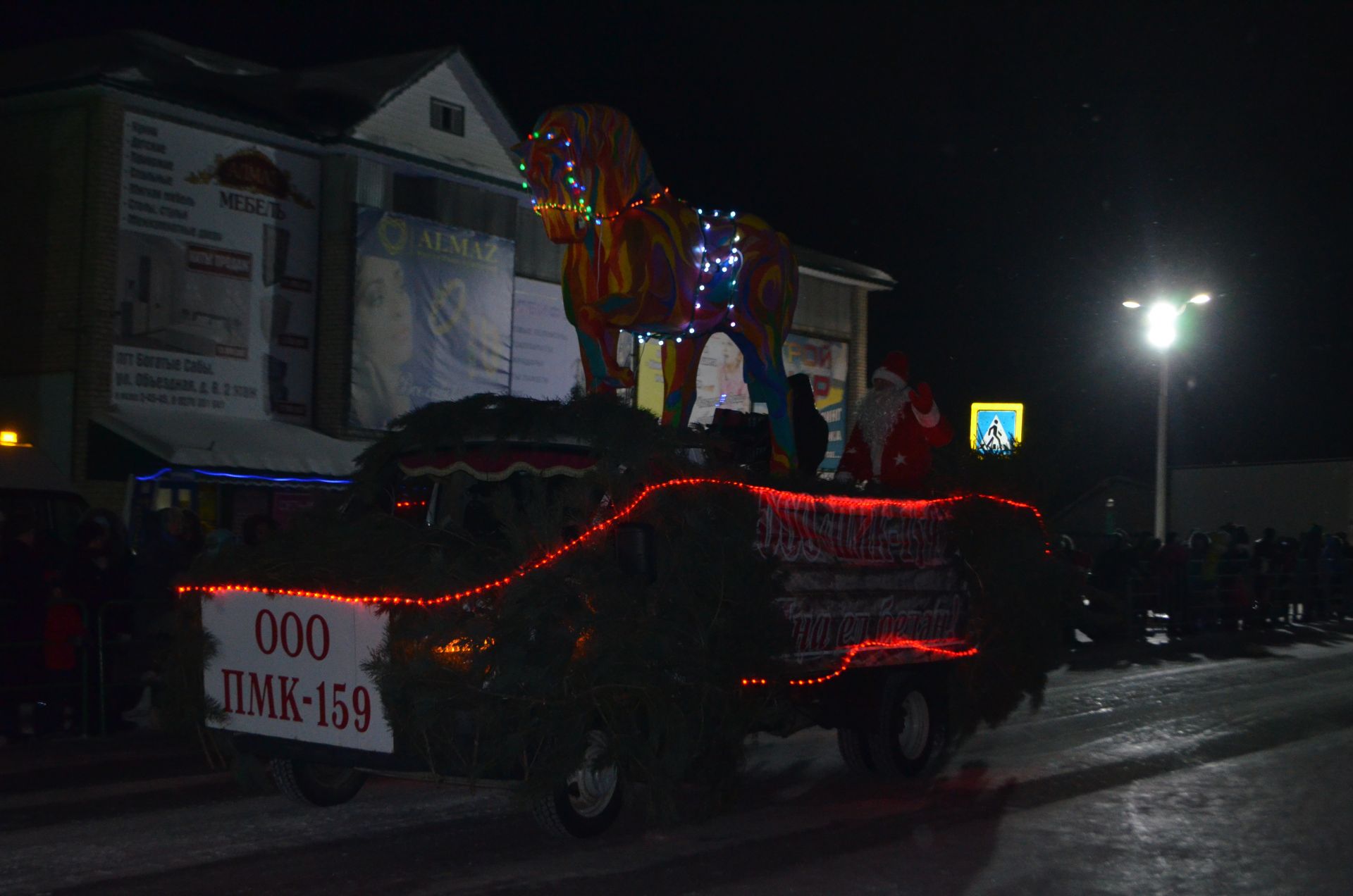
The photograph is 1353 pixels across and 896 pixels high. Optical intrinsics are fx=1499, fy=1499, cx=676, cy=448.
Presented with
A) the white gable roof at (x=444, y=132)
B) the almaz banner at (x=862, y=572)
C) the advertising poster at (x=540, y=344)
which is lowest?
the almaz banner at (x=862, y=572)

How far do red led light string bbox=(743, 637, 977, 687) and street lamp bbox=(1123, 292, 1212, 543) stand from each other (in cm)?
1657

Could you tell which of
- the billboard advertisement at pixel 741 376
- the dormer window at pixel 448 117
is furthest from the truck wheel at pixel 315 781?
the billboard advertisement at pixel 741 376

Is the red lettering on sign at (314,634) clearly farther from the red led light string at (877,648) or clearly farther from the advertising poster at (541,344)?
the advertising poster at (541,344)

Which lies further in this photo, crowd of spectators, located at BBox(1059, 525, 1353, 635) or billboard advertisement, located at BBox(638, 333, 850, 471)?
billboard advertisement, located at BBox(638, 333, 850, 471)

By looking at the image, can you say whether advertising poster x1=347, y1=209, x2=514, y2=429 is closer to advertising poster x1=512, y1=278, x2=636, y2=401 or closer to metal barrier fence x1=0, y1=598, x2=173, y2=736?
advertising poster x1=512, y1=278, x2=636, y2=401

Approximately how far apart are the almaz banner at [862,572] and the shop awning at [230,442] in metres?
13.2

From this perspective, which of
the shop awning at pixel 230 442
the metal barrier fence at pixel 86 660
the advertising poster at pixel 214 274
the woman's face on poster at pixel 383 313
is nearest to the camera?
the metal barrier fence at pixel 86 660

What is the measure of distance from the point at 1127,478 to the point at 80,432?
40046 mm

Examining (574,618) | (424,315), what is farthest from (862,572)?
(424,315)

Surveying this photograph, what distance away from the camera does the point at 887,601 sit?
30.9ft

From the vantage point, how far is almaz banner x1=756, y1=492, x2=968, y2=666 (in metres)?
8.38

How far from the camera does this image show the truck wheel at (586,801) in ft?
23.5

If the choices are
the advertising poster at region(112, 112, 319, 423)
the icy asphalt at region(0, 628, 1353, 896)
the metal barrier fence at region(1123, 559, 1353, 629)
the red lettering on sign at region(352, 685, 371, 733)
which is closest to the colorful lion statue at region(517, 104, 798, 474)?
the icy asphalt at region(0, 628, 1353, 896)

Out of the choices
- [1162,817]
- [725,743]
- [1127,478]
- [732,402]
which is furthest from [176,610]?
[1127,478]
